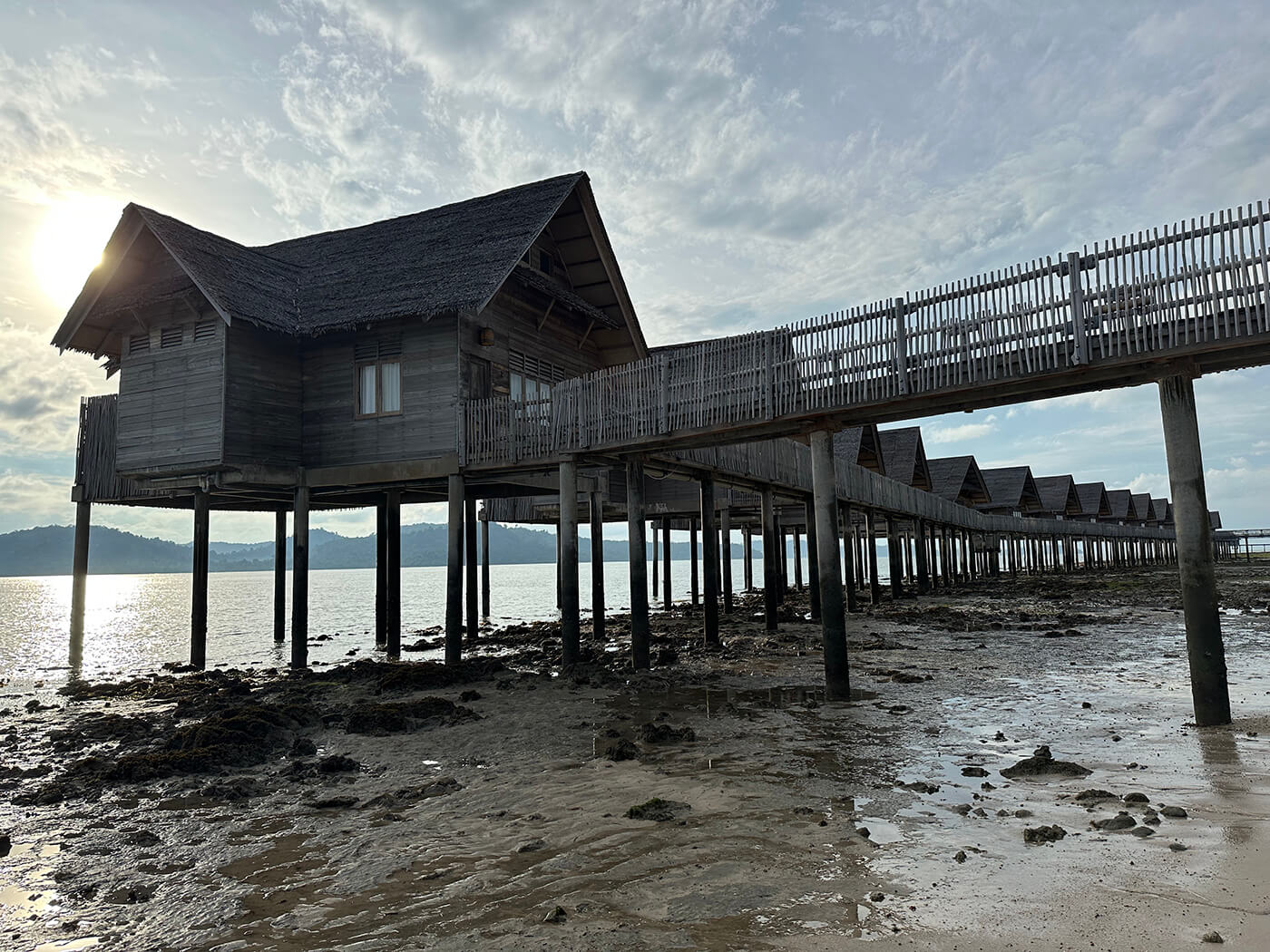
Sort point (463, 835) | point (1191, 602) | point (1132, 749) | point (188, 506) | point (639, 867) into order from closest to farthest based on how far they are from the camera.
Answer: point (639, 867) < point (463, 835) < point (1132, 749) < point (1191, 602) < point (188, 506)

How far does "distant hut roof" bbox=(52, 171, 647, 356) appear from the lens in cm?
1694

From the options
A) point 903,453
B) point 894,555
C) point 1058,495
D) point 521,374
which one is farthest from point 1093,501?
point 521,374

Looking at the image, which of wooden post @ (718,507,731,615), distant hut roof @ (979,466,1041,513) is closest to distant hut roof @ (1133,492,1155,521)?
distant hut roof @ (979,466,1041,513)

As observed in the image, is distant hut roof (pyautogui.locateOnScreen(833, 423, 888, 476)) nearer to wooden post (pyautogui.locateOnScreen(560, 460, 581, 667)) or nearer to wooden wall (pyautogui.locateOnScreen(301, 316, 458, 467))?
wooden post (pyautogui.locateOnScreen(560, 460, 581, 667))

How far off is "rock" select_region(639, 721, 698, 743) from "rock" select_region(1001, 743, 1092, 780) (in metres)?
3.60

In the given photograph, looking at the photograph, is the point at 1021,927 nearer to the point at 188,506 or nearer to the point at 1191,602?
the point at 1191,602

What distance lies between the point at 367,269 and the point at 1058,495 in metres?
61.1

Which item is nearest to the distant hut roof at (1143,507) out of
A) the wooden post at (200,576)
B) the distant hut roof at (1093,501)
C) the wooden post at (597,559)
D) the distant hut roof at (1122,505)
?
the distant hut roof at (1122,505)

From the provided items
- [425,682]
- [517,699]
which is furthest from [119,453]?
[517,699]

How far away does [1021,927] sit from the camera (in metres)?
4.52

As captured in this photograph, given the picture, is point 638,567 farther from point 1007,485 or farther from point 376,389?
point 1007,485

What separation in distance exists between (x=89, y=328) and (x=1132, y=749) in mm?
21922

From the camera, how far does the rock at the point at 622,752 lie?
8969 millimetres

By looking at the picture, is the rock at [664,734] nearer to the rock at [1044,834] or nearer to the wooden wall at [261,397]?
the rock at [1044,834]
